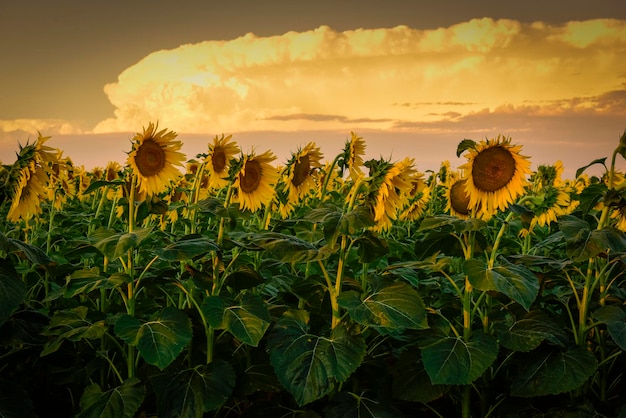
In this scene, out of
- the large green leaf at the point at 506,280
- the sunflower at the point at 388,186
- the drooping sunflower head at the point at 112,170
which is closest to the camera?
the large green leaf at the point at 506,280

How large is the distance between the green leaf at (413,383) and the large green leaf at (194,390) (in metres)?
0.79

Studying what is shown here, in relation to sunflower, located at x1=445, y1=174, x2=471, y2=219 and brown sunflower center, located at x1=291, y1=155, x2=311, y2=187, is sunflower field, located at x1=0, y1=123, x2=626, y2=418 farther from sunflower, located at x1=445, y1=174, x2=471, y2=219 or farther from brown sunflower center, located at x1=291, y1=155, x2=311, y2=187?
brown sunflower center, located at x1=291, y1=155, x2=311, y2=187

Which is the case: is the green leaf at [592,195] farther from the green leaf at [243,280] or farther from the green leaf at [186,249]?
the green leaf at [186,249]

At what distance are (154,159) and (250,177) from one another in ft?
2.11

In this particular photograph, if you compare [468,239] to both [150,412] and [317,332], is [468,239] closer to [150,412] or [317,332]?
[317,332]

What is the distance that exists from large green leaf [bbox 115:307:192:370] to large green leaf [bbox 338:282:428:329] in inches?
28.6

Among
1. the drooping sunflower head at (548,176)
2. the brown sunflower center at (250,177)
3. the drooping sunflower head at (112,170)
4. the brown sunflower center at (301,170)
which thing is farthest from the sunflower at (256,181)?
the drooping sunflower head at (548,176)

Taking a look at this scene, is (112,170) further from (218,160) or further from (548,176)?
(548,176)

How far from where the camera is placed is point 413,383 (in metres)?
2.83

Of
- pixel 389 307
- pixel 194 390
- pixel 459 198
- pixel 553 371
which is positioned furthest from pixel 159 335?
pixel 459 198

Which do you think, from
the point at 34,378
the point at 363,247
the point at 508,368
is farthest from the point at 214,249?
the point at 34,378

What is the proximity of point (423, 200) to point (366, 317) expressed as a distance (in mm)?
4875

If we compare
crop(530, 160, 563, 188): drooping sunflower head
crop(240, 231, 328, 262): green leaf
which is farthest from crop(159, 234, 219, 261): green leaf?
crop(530, 160, 563, 188): drooping sunflower head

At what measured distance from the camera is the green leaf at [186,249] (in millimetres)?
2586
